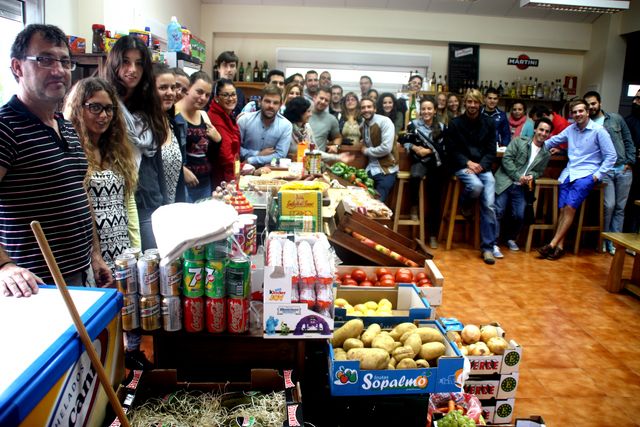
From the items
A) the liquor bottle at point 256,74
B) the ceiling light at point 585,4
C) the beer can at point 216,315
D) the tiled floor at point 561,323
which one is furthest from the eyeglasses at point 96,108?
the liquor bottle at point 256,74

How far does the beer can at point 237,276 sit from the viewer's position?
153 cm

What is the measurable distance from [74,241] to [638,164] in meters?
6.32

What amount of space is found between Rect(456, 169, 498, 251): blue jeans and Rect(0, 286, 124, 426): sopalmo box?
181 inches

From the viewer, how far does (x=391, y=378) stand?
1689 millimetres

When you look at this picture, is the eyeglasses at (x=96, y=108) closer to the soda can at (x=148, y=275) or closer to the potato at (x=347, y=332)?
the soda can at (x=148, y=275)

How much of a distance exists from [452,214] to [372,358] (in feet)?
13.7

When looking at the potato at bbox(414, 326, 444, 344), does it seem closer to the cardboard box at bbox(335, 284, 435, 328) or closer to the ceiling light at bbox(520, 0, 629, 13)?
the cardboard box at bbox(335, 284, 435, 328)

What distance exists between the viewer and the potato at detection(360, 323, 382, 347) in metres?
1.95

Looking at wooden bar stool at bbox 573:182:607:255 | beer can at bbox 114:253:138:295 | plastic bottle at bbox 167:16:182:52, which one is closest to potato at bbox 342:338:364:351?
beer can at bbox 114:253:138:295

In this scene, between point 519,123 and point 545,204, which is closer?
point 545,204

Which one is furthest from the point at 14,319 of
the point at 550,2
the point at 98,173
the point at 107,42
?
the point at 550,2

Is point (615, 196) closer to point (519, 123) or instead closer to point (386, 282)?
point (519, 123)

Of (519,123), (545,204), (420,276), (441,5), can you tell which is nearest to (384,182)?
(545,204)

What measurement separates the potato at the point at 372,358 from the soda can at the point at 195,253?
685mm
